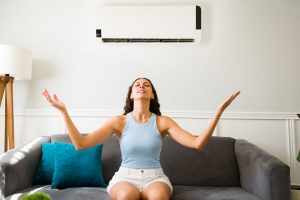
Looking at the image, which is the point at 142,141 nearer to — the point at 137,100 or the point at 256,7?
the point at 137,100

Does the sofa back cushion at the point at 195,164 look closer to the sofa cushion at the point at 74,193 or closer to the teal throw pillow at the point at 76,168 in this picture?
the teal throw pillow at the point at 76,168

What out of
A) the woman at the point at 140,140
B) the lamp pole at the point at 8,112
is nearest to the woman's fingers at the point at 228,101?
the woman at the point at 140,140

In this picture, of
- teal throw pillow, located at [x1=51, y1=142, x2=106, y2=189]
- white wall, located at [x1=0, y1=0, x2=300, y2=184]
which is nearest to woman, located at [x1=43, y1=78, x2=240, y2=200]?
teal throw pillow, located at [x1=51, y1=142, x2=106, y2=189]

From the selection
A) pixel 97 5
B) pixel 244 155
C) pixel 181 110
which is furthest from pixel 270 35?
pixel 97 5

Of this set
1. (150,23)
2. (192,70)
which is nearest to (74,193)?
(192,70)

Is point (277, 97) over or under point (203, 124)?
over

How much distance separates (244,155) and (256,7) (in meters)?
1.52

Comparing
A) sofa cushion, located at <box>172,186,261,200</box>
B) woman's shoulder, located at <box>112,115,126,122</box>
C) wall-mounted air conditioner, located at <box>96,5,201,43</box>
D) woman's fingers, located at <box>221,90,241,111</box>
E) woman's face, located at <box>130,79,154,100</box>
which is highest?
wall-mounted air conditioner, located at <box>96,5,201,43</box>

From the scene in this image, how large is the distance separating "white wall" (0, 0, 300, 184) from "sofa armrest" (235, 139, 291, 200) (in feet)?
2.11

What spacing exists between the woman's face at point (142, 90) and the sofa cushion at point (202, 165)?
59cm

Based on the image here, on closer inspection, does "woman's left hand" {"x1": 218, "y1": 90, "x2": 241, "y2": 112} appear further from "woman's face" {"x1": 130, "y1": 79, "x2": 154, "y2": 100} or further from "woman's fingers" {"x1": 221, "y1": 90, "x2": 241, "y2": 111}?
"woman's face" {"x1": 130, "y1": 79, "x2": 154, "y2": 100}

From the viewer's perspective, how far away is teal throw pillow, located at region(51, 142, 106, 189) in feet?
6.02

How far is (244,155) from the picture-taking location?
1909mm

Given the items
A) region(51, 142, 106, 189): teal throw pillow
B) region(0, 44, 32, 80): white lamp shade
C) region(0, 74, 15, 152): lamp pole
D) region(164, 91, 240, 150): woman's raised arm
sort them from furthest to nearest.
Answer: region(0, 74, 15, 152): lamp pole → region(0, 44, 32, 80): white lamp shade → region(51, 142, 106, 189): teal throw pillow → region(164, 91, 240, 150): woman's raised arm
